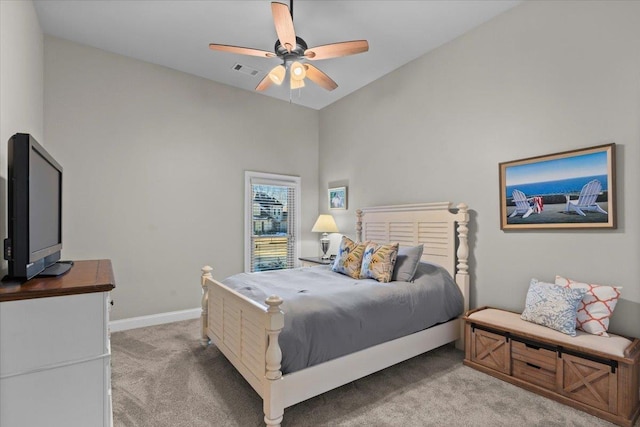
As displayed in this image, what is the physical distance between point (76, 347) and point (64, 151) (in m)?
2.86

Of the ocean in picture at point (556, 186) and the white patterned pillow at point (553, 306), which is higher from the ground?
the ocean in picture at point (556, 186)

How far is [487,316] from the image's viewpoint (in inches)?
105

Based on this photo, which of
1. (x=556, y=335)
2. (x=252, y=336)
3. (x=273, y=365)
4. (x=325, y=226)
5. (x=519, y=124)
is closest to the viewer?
(x=273, y=365)

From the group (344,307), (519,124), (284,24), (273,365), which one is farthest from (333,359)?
(519,124)

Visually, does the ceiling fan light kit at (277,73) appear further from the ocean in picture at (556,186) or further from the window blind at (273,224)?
the ocean in picture at (556,186)

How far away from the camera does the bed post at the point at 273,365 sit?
1.82 meters

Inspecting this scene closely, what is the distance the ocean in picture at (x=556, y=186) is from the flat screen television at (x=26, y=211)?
11.0 feet

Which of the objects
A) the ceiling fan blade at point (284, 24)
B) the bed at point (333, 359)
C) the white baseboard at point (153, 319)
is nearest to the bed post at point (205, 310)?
the bed at point (333, 359)

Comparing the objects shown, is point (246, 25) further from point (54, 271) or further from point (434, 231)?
point (434, 231)

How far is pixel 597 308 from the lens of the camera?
2.20 m

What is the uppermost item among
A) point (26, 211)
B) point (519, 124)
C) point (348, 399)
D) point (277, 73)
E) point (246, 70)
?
point (246, 70)

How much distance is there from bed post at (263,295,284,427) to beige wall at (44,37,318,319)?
2.60m

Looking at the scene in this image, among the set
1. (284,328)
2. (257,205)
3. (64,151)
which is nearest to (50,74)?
(64,151)

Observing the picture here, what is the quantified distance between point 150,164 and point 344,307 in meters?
3.01
